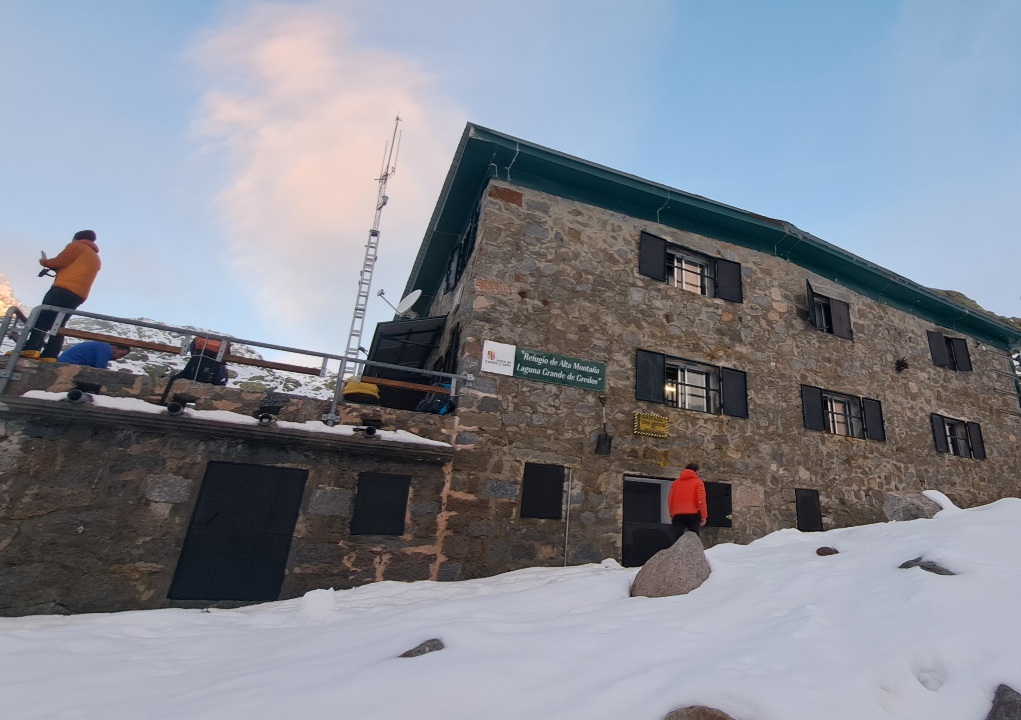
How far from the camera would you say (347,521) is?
23.9 feet

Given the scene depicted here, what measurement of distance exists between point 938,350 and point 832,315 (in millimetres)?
4736

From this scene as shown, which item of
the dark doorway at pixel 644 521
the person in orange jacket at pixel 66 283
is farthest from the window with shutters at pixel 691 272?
the person in orange jacket at pixel 66 283

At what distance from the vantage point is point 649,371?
32.9 feet

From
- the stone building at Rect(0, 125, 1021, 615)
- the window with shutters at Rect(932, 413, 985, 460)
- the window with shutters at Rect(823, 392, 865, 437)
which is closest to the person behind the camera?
the stone building at Rect(0, 125, 1021, 615)

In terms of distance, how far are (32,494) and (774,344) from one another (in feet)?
43.0

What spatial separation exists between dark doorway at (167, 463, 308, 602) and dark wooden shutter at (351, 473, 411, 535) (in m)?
0.83

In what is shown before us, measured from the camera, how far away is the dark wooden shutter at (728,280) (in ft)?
37.4

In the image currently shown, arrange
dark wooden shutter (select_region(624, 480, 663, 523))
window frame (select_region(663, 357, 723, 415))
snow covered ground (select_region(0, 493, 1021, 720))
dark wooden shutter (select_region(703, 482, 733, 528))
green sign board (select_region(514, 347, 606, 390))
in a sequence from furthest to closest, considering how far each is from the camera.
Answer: window frame (select_region(663, 357, 723, 415)) → dark wooden shutter (select_region(703, 482, 733, 528)) → dark wooden shutter (select_region(624, 480, 663, 523)) → green sign board (select_region(514, 347, 606, 390)) → snow covered ground (select_region(0, 493, 1021, 720))

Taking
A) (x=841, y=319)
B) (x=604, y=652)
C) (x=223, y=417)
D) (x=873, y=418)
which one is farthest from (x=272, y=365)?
(x=873, y=418)

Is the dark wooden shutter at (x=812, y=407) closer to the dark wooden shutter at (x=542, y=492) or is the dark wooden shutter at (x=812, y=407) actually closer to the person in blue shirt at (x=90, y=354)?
the dark wooden shutter at (x=542, y=492)

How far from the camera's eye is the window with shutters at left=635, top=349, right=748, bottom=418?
10.2m

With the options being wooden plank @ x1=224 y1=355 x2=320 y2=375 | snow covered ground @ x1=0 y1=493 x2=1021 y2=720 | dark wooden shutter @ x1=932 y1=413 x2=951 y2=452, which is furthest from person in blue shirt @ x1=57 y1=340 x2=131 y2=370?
dark wooden shutter @ x1=932 y1=413 x2=951 y2=452

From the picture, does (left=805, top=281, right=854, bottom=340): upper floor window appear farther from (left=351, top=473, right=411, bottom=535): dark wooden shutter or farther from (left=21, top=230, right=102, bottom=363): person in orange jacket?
(left=21, top=230, right=102, bottom=363): person in orange jacket

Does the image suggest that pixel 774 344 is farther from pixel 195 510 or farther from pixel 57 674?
pixel 57 674
